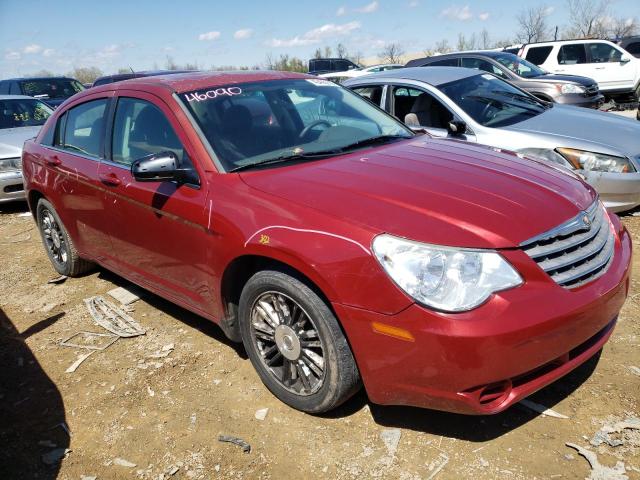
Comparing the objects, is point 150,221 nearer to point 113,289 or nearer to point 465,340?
point 113,289

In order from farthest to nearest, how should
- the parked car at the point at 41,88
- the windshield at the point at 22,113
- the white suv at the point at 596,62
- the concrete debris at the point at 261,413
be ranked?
1. the white suv at the point at 596,62
2. the parked car at the point at 41,88
3. the windshield at the point at 22,113
4. the concrete debris at the point at 261,413

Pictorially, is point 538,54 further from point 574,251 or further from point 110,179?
point 574,251

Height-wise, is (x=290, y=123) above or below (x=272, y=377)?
above

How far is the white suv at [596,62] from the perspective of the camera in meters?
15.1

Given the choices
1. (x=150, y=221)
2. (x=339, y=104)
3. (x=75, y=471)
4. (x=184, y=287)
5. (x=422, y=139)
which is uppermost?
(x=339, y=104)

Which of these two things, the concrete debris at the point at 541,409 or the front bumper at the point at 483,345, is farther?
the concrete debris at the point at 541,409

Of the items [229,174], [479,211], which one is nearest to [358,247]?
[479,211]

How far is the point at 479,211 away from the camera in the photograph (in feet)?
8.29

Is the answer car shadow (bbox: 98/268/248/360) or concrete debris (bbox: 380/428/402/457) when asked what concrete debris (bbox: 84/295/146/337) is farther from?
concrete debris (bbox: 380/428/402/457)

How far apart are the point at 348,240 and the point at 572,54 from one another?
1561 centimetres

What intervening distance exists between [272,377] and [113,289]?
2.47 m

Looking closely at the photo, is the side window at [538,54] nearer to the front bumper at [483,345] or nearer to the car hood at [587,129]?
the car hood at [587,129]

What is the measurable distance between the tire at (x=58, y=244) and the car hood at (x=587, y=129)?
4.33 m

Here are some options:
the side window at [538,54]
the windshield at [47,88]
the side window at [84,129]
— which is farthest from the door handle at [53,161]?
the side window at [538,54]
